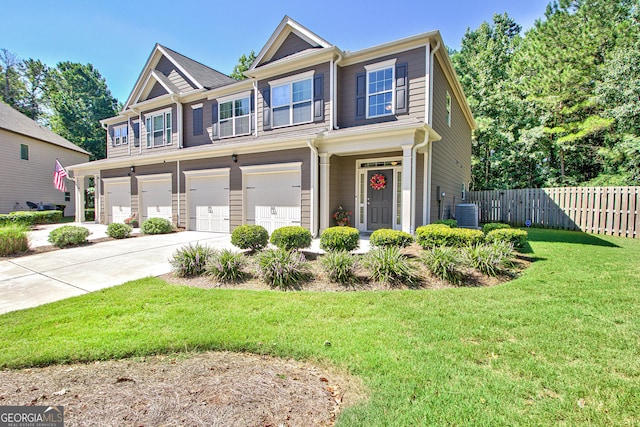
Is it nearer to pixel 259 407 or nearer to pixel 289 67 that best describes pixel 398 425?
pixel 259 407

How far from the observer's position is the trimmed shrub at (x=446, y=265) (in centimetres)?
484

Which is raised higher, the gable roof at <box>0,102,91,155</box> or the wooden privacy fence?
the gable roof at <box>0,102,91,155</box>

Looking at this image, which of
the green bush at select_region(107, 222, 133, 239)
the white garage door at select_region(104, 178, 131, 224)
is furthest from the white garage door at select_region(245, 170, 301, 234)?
the white garage door at select_region(104, 178, 131, 224)

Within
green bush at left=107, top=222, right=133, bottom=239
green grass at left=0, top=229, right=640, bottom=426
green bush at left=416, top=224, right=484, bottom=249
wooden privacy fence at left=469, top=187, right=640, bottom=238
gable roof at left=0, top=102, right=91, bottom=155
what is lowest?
green grass at left=0, top=229, right=640, bottom=426

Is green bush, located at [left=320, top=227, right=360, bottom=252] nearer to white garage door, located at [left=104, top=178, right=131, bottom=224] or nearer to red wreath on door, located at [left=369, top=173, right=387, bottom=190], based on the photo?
red wreath on door, located at [left=369, top=173, right=387, bottom=190]

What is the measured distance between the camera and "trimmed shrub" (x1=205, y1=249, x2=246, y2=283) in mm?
5070

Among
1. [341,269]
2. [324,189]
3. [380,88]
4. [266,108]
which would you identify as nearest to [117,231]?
[266,108]

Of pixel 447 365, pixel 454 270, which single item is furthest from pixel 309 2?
pixel 447 365

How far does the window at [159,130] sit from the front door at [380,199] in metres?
10.6

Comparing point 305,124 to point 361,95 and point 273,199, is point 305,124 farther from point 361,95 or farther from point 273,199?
point 273,199

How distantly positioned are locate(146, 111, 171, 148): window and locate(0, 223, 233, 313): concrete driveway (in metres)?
7.16

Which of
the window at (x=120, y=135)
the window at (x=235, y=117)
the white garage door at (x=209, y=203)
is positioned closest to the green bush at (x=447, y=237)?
the white garage door at (x=209, y=203)

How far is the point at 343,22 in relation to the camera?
1099 centimetres

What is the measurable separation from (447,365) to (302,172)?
7246 millimetres
